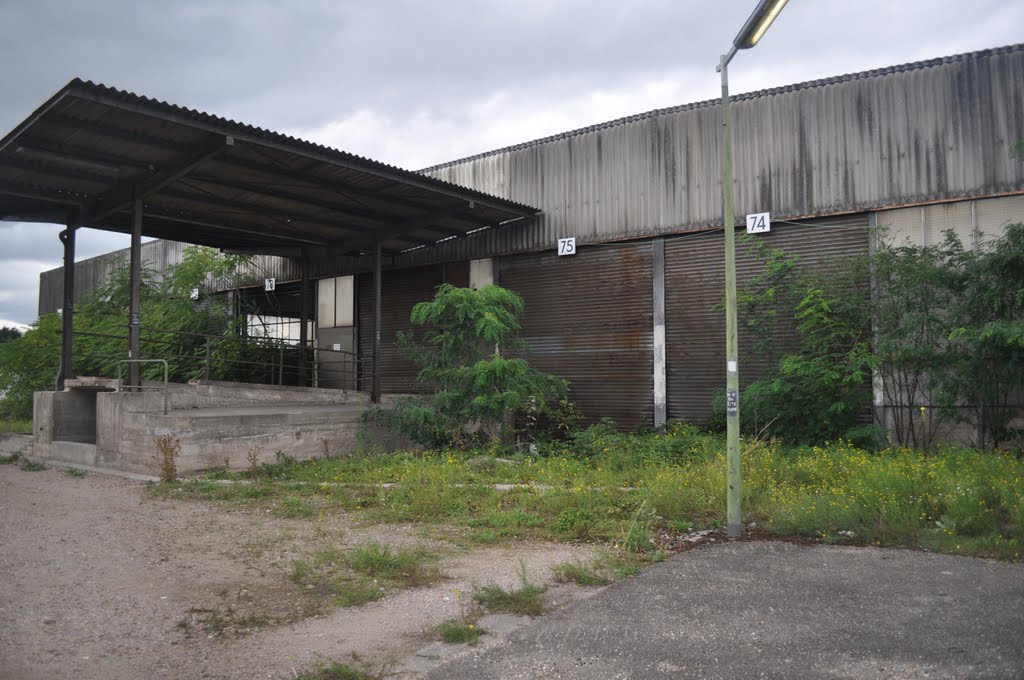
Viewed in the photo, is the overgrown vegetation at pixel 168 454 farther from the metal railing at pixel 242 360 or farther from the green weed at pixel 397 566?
the metal railing at pixel 242 360

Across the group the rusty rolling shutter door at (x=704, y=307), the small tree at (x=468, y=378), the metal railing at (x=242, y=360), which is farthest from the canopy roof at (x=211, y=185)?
the rusty rolling shutter door at (x=704, y=307)

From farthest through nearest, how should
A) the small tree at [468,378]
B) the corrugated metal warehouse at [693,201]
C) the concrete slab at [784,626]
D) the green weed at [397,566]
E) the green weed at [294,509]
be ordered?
the small tree at [468,378], the corrugated metal warehouse at [693,201], the green weed at [294,509], the green weed at [397,566], the concrete slab at [784,626]

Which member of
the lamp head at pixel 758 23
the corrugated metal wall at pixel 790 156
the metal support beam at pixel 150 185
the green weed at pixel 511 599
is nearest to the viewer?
the green weed at pixel 511 599

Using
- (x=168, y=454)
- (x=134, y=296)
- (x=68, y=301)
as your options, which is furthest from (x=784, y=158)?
(x=68, y=301)

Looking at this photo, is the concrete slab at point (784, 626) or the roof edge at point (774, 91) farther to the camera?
the roof edge at point (774, 91)

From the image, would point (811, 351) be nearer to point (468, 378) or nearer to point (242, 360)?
point (468, 378)

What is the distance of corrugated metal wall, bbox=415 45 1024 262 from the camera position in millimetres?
11820

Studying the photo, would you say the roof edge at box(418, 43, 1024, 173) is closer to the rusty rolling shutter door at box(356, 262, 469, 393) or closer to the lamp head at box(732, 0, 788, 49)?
the rusty rolling shutter door at box(356, 262, 469, 393)

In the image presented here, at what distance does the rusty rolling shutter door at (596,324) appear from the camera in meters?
15.0

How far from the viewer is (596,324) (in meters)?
15.5

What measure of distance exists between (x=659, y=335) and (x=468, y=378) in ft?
13.9

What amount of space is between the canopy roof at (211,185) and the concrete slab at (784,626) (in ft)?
29.9

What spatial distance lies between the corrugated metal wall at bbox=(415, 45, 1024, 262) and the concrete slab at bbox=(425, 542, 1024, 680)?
27.2 feet

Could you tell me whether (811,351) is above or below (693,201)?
below
